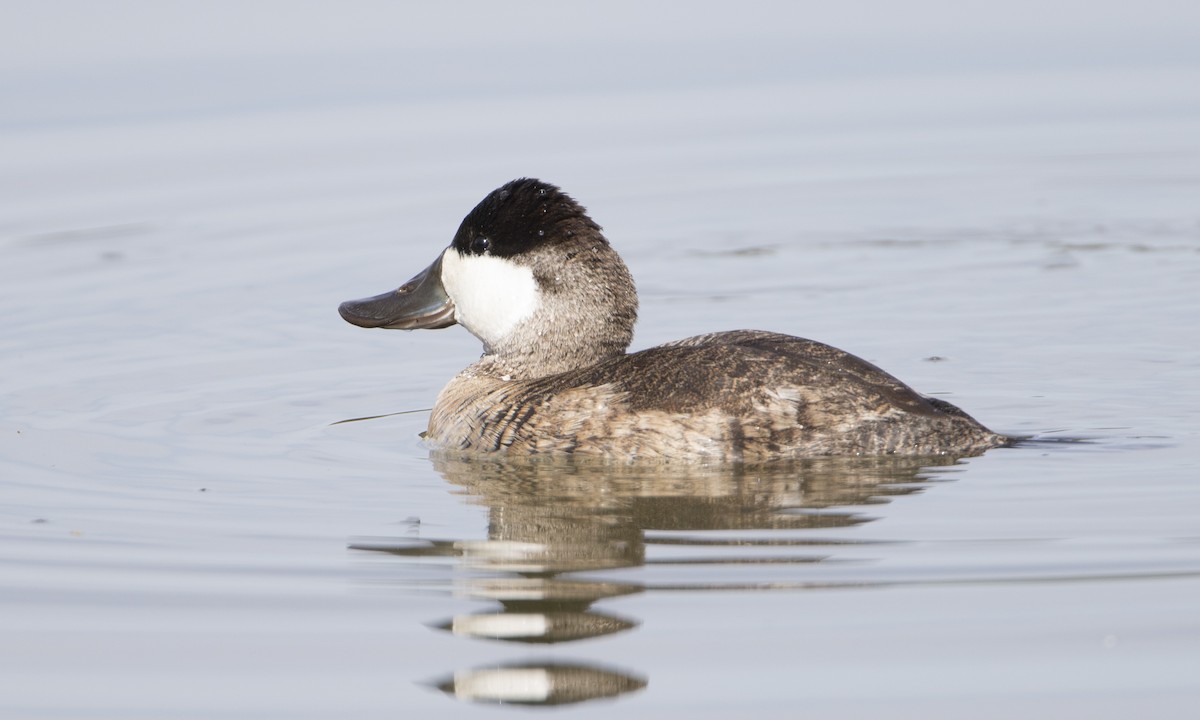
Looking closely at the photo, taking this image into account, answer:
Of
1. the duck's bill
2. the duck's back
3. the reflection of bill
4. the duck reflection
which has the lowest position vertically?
the reflection of bill

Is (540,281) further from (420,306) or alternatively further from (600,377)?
(420,306)

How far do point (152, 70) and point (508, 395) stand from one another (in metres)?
9.25

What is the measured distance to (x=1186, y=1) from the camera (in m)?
18.5

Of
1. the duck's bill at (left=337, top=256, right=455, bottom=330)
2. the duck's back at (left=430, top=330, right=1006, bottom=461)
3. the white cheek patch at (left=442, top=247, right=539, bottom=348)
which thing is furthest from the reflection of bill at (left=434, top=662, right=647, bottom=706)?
the duck's bill at (left=337, top=256, right=455, bottom=330)

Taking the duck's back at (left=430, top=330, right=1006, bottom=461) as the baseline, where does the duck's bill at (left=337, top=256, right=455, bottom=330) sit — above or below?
above

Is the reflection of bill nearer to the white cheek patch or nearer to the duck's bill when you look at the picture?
the white cheek patch

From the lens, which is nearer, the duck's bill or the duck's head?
the duck's head

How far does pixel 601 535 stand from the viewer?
636cm

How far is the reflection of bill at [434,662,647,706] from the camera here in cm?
480

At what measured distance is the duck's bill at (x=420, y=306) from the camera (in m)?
8.18

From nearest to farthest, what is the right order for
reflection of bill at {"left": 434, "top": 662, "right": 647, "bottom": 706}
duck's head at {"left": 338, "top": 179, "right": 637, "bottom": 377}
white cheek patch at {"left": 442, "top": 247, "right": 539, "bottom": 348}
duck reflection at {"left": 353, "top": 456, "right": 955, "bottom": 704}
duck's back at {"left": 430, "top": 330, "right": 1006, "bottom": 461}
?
reflection of bill at {"left": 434, "top": 662, "right": 647, "bottom": 706} → duck reflection at {"left": 353, "top": 456, "right": 955, "bottom": 704} → duck's back at {"left": 430, "top": 330, "right": 1006, "bottom": 461} → duck's head at {"left": 338, "top": 179, "right": 637, "bottom": 377} → white cheek patch at {"left": 442, "top": 247, "right": 539, "bottom": 348}

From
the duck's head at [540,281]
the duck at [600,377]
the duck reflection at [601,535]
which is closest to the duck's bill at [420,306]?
the duck at [600,377]

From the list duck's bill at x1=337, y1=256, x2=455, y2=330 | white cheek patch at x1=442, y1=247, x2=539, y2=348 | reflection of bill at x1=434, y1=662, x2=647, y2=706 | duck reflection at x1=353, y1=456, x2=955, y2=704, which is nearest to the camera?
reflection of bill at x1=434, y1=662, x2=647, y2=706

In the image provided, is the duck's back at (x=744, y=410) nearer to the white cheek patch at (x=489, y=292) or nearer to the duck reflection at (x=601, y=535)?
the duck reflection at (x=601, y=535)
